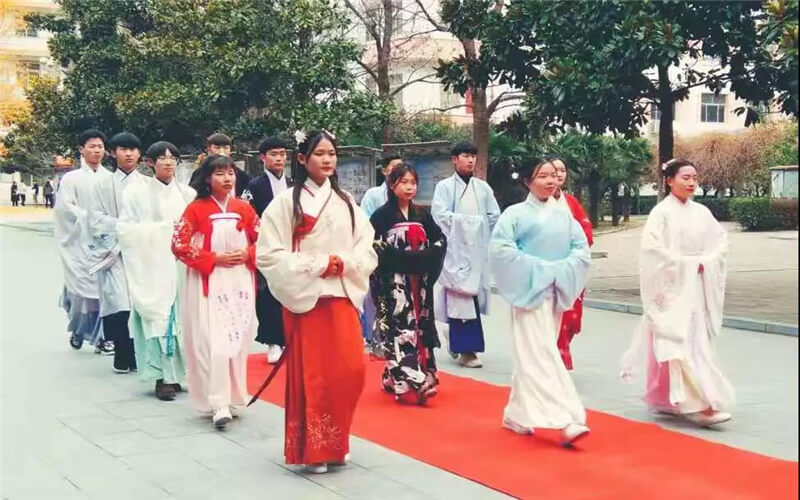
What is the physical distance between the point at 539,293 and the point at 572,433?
795mm

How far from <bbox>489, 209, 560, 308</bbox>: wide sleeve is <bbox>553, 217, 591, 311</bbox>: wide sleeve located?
0.13ft

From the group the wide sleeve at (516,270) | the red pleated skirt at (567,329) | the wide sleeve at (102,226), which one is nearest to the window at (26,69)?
the wide sleeve at (102,226)

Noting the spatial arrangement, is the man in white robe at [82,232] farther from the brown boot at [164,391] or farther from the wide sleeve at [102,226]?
the brown boot at [164,391]

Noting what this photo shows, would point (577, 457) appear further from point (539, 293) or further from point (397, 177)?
point (397, 177)

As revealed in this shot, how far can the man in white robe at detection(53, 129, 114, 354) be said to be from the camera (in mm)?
8266

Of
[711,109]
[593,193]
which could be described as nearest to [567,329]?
[593,193]

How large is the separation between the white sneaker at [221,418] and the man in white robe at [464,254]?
250 cm

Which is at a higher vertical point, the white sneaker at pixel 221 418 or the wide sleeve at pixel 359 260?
the wide sleeve at pixel 359 260

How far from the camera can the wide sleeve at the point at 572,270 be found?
556cm

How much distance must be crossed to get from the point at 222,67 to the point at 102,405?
12.8 metres

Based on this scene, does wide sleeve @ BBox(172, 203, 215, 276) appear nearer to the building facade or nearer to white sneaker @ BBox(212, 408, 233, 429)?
white sneaker @ BBox(212, 408, 233, 429)

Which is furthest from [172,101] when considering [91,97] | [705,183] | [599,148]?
[705,183]

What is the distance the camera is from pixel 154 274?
22.5 feet

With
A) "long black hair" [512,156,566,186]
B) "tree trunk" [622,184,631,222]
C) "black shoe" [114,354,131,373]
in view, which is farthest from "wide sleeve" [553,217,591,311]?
"tree trunk" [622,184,631,222]
